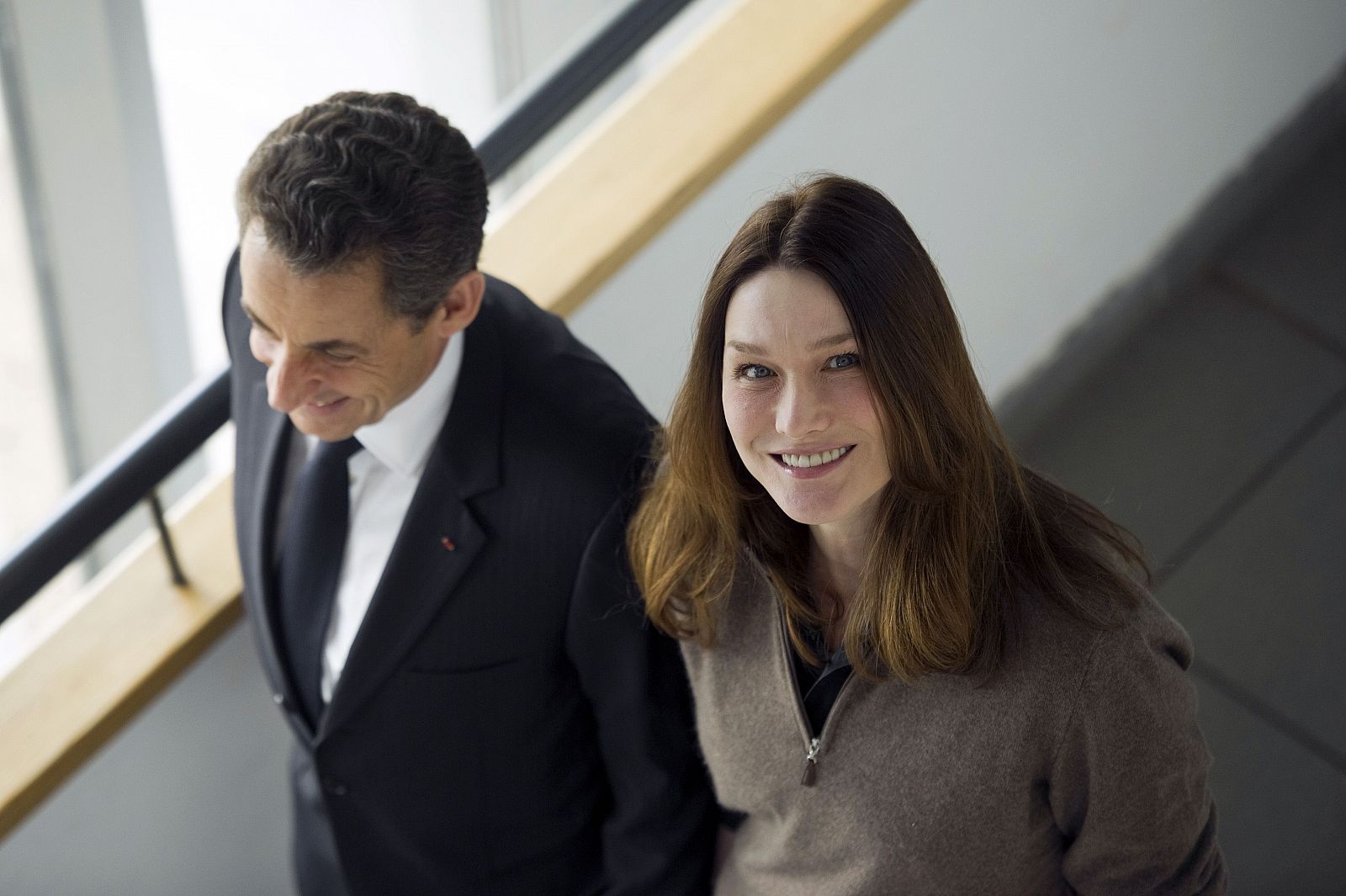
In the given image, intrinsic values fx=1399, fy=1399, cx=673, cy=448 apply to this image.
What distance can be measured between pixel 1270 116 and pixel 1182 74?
29cm

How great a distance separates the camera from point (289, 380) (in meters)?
1.58

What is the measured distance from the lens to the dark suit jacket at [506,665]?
1642mm

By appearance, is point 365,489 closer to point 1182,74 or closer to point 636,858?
point 636,858

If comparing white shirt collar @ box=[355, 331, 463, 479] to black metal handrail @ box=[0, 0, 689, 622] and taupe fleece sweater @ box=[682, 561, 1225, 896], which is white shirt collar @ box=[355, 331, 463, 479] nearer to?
black metal handrail @ box=[0, 0, 689, 622]

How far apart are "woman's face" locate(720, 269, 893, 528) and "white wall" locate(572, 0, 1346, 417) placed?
3.29 ft

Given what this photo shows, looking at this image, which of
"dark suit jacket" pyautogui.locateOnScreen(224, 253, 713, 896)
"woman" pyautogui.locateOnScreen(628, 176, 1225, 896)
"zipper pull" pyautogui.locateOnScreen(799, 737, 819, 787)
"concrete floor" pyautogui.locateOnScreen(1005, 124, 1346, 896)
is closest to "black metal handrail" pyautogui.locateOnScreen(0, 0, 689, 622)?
"dark suit jacket" pyautogui.locateOnScreen(224, 253, 713, 896)

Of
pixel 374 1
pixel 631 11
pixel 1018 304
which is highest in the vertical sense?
pixel 631 11

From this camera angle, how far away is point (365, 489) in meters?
1.79

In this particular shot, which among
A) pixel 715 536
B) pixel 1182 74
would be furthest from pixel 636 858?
pixel 1182 74

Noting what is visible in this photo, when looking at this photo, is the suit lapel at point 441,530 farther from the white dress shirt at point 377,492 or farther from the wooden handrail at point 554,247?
the wooden handrail at point 554,247

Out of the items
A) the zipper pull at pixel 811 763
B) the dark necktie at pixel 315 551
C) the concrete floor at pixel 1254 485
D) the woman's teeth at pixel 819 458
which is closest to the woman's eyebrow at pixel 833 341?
the woman's teeth at pixel 819 458

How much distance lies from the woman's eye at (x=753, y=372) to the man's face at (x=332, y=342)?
42 cm

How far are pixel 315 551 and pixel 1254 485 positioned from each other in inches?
69.6

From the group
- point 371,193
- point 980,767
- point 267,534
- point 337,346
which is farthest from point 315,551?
point 980,767
